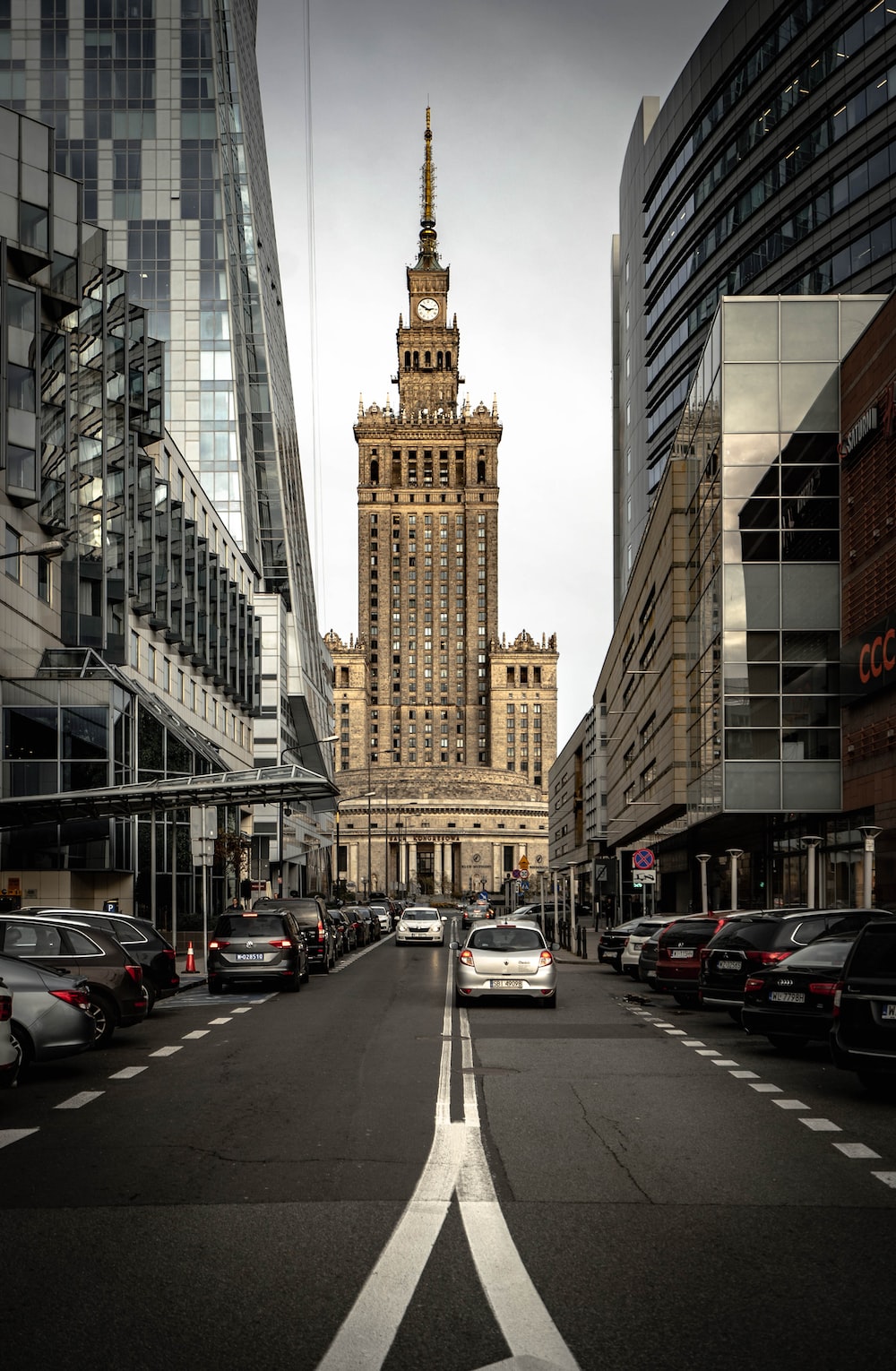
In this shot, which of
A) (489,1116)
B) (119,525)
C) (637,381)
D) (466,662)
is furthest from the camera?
(466,662)

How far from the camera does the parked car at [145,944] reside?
1917 cm

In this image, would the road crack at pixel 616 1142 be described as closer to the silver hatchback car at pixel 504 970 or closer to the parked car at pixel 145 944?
the parked car at pixel 145 944

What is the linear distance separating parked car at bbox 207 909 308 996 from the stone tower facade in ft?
511

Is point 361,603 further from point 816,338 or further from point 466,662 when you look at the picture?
point 816,338

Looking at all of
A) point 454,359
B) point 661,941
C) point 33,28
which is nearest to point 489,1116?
point 661,941

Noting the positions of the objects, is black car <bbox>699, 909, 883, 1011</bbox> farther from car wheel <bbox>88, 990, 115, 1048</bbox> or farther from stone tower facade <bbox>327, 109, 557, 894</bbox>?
stone tower facade <bbox>327, 109, 557, 894</bbox>

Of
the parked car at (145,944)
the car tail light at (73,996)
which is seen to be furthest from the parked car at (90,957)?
the car tail light at (73,996)

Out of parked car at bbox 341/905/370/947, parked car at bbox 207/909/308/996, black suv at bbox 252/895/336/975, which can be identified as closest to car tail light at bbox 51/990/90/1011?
parked car at bbox 207/909/308/996

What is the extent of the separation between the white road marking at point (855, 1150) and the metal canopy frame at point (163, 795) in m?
21.6

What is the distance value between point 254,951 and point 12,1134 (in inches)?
580

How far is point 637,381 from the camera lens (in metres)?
84.2

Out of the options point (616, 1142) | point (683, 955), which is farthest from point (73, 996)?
point (683, 955)

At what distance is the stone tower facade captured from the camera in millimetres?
185750

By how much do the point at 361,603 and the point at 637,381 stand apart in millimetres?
105590
